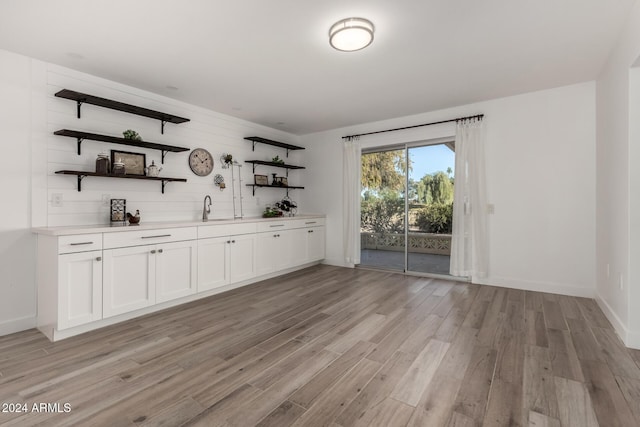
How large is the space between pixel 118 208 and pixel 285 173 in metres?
3.16

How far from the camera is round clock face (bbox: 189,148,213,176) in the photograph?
4.30m

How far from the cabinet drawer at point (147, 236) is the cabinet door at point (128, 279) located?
0.18ft

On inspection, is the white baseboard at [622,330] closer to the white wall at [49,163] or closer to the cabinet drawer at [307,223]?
the cabinet drawer at [307,223]

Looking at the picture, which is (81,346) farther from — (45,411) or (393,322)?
(393,322)

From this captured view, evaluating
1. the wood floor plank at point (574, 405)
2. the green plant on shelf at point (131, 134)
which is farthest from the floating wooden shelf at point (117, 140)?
the wood floor plank at point (574, 405)

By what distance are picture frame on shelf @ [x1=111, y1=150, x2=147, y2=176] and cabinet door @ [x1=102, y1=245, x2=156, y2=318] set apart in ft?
3.52

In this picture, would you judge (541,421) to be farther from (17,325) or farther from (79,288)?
(17,325)

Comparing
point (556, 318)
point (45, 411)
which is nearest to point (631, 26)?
point (556, 318)

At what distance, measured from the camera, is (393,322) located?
116 inches

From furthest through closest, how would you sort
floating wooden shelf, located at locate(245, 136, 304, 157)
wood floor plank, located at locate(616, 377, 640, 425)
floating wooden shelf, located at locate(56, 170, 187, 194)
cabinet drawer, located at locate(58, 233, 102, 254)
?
1. floating wooden shelf, located at locate(245, 136, 304, 157)
2. floating wooden shelf, located at locate(56, 170, 187, 194)
3. cabinet drawer, located at locate(58, 233, 102, 254)
4. wood floor plank, located at locate(616, 377, 640, 425)

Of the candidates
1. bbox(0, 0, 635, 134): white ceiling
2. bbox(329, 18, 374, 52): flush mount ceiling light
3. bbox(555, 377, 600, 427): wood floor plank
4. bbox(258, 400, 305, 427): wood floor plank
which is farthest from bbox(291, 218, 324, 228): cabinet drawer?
bbox(555, 377, 600, 427): wood floor plank

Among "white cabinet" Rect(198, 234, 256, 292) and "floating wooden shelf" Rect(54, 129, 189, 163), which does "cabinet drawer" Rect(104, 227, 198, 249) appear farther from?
"floating wooden shelf" Rect(54, 129, 189, 163)

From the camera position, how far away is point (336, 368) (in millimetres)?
2113

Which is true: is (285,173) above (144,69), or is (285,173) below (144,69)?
below
